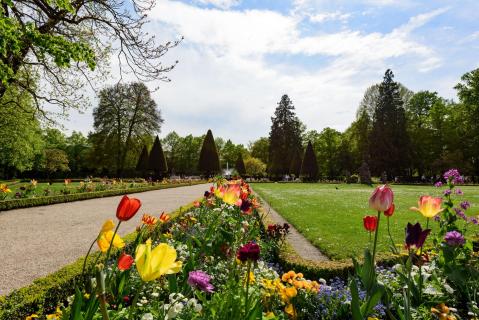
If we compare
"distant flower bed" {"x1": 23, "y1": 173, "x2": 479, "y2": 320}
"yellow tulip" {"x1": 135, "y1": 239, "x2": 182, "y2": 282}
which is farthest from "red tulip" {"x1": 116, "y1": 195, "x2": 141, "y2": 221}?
"yellow tulip" {"x1": 135, "y1": 239, "x2": 182, "y2": 282}

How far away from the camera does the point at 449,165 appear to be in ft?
128

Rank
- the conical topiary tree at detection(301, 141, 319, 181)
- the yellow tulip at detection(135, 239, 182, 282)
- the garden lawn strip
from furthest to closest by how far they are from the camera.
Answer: the conical topiary tree at detection(301, 141, 319, 181) → the garden lawn strip → the yellow tulip at detection(135, 239, 182, 282)

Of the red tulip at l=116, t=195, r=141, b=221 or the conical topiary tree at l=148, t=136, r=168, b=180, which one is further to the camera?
the conical topiary tree at l=148, t=136, r=168, b=180

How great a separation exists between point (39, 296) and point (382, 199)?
311 centimetres

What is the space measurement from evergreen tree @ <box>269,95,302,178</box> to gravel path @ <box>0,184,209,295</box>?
45.1 metres

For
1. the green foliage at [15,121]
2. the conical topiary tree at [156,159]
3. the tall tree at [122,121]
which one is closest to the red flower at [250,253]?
the green foliage at [15,121]

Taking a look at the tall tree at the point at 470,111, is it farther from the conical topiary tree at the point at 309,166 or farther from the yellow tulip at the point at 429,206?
the yellow tulip at the point at 429,206

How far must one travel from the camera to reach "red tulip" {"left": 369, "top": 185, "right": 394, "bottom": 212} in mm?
1622

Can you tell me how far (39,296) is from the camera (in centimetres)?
319

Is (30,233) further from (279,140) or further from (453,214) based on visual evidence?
(279,140)

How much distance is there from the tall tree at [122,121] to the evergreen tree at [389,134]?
2752 cm

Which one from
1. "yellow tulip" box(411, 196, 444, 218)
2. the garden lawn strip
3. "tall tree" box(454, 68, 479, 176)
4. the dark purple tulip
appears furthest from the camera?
"tall tree" box(454, 68, 479, 176)

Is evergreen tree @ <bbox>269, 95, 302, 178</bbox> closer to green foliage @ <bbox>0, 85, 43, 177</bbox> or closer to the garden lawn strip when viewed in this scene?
green foliage @ <bbox>0, 85, 43, 177</bbox>

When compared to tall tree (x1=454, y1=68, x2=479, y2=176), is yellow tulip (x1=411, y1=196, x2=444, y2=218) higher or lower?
lower
